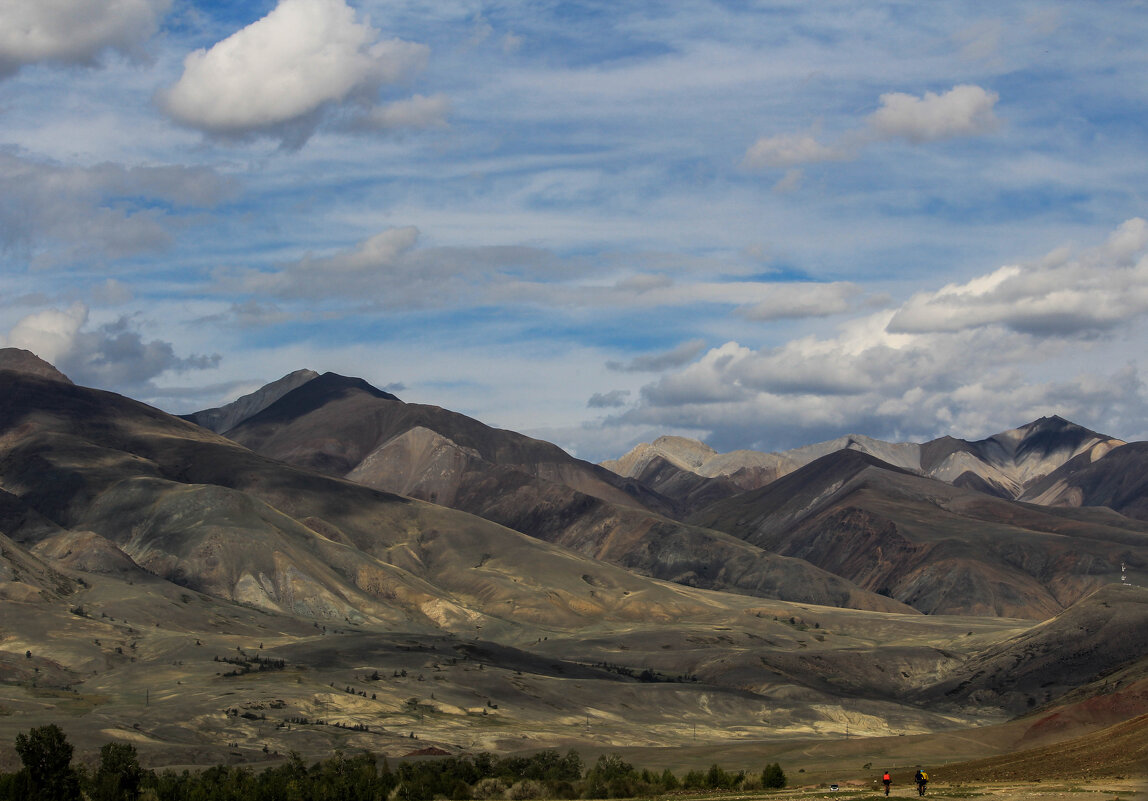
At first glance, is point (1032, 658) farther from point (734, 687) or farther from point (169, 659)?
point (169, 659)

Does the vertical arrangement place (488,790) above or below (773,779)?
below

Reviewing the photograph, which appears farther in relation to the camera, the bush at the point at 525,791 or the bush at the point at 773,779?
the bush at the point at 773,779

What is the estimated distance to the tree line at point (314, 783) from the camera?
66625 millimetres

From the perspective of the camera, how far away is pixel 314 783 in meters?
70.4

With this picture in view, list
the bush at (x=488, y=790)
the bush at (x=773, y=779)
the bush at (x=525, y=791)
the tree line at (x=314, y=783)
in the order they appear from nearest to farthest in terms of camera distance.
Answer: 1. the tree line at (x=314, y=783)
2. the bush at (x=525, y=791)
3. the bush at (x=488, y=790)
4. the bush at (x=773, y=779)

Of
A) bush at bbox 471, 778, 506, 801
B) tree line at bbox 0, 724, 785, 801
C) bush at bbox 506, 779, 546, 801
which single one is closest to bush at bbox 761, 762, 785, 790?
tree line at bbox 0, 724, 785, 801

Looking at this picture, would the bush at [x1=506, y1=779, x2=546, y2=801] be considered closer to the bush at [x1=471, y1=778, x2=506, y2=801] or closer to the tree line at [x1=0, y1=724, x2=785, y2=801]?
the tree line at [x1=0, y1=724, x2=785, y2=801]

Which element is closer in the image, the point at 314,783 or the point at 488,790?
the point at 314,783

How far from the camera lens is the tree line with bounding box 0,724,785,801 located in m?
66.6

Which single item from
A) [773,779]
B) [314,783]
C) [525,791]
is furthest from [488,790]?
[773,779]

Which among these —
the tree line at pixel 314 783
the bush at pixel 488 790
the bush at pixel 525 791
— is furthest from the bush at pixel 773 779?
the bush at pixel 488 790

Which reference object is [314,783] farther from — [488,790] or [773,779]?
[773,779]

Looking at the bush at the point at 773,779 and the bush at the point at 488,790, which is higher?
the bush at the point at 773,779

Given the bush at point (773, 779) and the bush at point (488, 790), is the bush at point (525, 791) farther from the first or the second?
the bush at point (773, 779)
